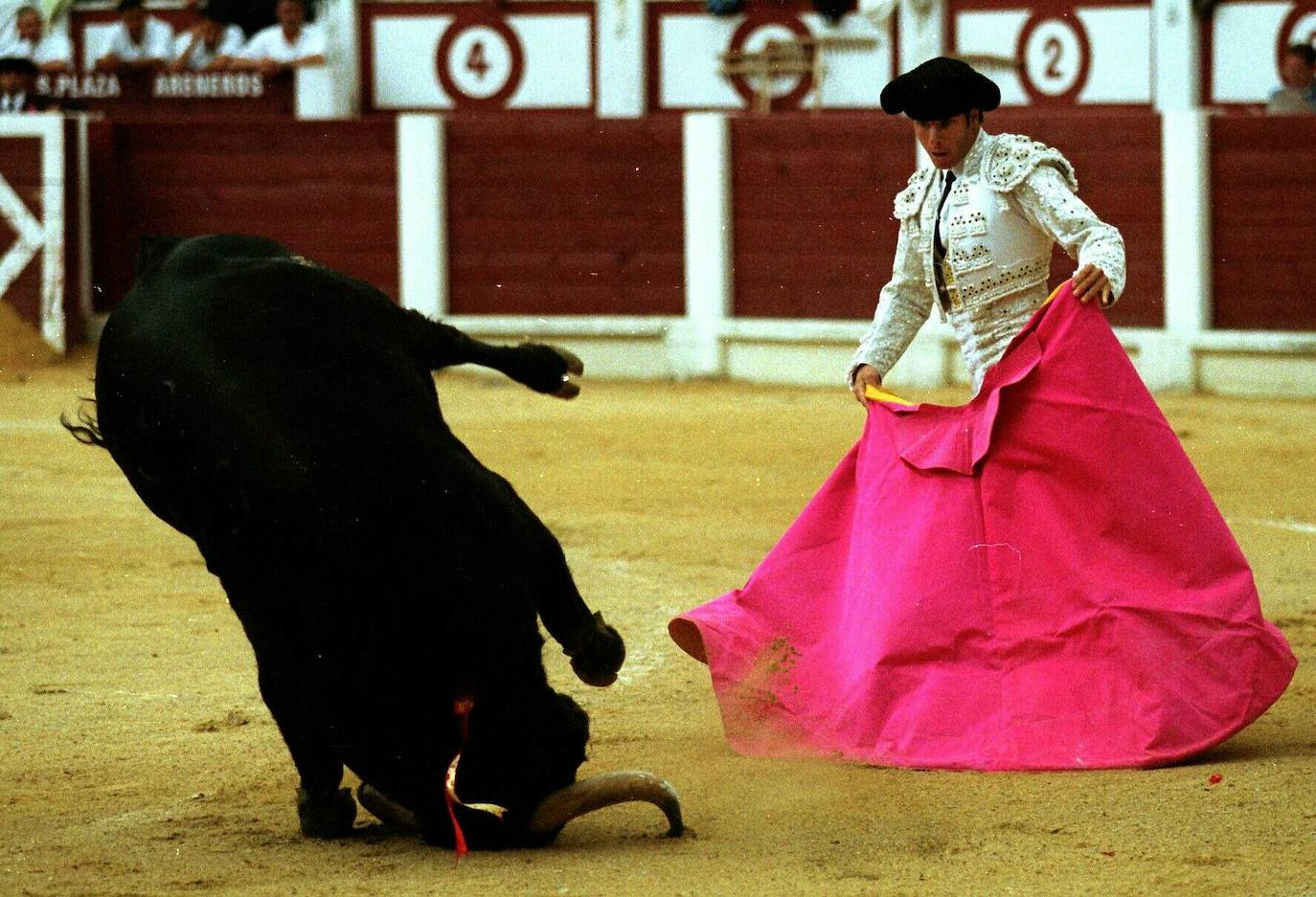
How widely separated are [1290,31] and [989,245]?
7.93 metres

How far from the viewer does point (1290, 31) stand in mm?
10883

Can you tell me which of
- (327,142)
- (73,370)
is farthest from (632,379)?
(73,370)

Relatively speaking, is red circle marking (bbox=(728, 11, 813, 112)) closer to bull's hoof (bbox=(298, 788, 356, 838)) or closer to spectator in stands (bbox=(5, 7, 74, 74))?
spectator in stands (bbox=(5, 7, 74, 74))

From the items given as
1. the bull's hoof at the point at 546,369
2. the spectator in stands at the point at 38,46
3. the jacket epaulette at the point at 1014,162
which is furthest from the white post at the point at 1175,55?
the bull's hoof at the point at 546,369

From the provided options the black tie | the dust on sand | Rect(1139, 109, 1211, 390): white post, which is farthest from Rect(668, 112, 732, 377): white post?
the black tie

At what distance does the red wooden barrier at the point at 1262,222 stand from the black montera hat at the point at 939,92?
547cm

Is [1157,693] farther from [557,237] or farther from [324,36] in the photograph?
[324,36]

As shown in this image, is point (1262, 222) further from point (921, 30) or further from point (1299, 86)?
point (921, 30)

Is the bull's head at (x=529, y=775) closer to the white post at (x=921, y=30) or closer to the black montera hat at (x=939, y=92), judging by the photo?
the black montera hat at (x=939, y=92)

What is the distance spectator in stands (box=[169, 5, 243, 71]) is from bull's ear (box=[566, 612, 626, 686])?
9.95 metres

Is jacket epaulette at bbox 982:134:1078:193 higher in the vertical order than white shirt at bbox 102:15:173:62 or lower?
lower

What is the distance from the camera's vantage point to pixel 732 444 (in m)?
7.58

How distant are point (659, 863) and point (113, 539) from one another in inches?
137

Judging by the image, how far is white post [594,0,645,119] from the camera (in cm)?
1225
